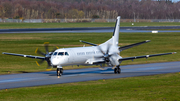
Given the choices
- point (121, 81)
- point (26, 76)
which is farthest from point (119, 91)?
point (26, 76)

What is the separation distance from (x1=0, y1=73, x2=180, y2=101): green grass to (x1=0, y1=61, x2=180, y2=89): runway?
234 cm

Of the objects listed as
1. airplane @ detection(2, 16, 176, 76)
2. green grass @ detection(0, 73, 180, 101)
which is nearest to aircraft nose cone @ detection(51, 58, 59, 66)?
airplane @ detection(2, 16, 176, 76)

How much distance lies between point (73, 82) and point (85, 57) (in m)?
5.35

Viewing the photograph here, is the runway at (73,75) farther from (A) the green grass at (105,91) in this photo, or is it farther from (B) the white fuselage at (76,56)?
(A) the green grass at (105,91)

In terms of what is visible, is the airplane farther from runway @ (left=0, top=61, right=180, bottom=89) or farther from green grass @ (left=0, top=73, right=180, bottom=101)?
green grass @ (left=0, top=73, right=180, bottom=101)

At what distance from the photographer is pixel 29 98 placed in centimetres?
2497

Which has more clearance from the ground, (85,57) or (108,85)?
(85,57)

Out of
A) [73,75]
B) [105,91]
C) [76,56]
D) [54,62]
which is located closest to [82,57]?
[76,56]

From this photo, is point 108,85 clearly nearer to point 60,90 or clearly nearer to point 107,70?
point 60,90

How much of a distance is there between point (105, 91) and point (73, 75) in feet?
33.3

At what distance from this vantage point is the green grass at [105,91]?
2508 cm

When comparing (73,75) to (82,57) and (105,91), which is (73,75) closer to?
(82,57)

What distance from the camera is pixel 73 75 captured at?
37.3 metres

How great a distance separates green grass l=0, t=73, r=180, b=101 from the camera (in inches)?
987
